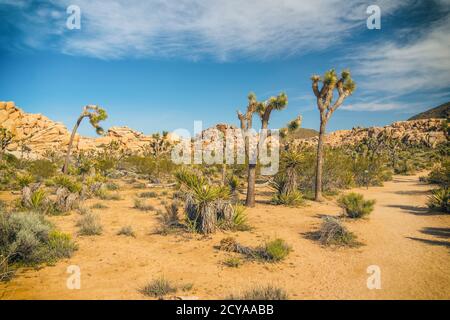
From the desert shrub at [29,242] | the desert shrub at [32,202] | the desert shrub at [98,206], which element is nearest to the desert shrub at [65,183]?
the desert shrub at [32,202]

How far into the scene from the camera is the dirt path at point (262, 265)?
18.3 feet

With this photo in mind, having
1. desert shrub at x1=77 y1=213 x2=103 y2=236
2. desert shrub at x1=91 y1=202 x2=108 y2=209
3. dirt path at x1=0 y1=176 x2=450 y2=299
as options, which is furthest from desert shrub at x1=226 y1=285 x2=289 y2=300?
desert shrub at x1=91 y1=202 x2=108 y2=209

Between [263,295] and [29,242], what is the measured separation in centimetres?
566

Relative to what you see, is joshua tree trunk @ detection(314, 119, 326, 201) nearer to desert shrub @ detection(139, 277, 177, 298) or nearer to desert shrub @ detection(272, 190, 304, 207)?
desert shrub @ detection(272, 190, 304, 207)

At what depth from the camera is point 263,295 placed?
510 cm

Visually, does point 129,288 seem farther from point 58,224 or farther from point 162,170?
point 162,170

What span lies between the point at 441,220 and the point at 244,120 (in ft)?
30.6

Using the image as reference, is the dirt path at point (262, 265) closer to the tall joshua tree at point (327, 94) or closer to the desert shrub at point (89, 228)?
the desert shrub at point (89, 228)

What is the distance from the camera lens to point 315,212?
13.5 m

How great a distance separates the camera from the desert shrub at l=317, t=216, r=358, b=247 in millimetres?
8617

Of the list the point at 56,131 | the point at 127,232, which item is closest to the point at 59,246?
the point at 127,232

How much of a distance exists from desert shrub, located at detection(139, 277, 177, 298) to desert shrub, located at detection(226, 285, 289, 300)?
45.8 inches
